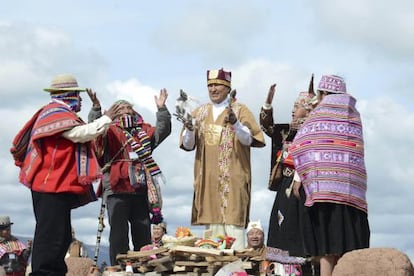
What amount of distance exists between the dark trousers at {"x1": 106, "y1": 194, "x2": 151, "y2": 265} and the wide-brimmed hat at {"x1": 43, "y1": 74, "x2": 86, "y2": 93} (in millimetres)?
2014

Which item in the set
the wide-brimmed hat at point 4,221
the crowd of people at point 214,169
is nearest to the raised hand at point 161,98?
the crowd of people at point 214,169

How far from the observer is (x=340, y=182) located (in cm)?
952

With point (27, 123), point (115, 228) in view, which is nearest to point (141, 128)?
point (115, 228)

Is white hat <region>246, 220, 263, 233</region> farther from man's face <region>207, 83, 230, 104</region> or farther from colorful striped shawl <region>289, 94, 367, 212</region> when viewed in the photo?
colorful striped shawl <region>289, 94, 367, 212</region>

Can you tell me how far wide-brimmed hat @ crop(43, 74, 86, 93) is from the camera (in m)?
10.0

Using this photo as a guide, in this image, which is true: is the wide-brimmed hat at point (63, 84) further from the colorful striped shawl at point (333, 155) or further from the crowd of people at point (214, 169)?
the colorful striped shawl at point (333, 155)

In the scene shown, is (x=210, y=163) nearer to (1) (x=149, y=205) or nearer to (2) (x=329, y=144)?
(1) (x=149, y=205)

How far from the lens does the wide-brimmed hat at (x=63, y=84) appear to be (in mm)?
10023

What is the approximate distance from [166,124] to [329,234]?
3.34m

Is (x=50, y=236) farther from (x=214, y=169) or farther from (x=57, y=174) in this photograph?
(x=214, y=169)

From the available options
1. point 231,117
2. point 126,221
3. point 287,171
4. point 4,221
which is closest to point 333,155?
point 287,171

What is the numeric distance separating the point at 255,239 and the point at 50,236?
324 cm

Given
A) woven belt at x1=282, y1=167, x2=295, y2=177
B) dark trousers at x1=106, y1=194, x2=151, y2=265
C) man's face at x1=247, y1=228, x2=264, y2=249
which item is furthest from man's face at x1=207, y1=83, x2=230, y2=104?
man's face at x1=247, y1=228, x2=264, y2=249

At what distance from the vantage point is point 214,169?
39.4 feet
